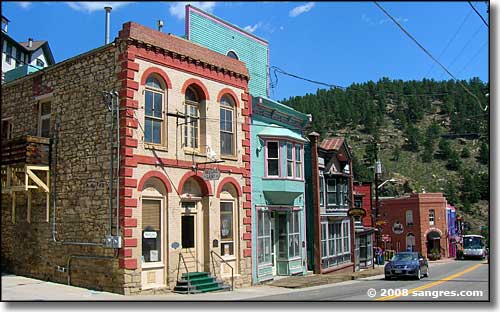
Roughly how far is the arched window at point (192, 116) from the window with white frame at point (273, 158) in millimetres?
4521

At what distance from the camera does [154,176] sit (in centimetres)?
1683

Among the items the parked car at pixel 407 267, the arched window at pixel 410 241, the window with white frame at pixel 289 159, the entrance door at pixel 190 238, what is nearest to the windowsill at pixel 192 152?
the entrance door at pixel 190 238

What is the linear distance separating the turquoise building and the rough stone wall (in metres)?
4.78

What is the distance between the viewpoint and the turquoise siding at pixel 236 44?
68.4ft

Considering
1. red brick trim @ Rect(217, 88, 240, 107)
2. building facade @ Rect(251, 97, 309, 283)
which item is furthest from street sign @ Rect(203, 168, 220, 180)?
building facade @ Rect(251, 97, 309, 283)

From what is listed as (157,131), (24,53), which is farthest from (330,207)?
(24,53)

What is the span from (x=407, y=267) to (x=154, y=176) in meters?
12.3

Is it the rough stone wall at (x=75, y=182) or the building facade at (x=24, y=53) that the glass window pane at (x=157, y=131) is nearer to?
the rough stone wall at (x=75, y=182)

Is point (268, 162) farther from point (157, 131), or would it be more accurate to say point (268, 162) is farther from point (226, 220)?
point (157, 131)

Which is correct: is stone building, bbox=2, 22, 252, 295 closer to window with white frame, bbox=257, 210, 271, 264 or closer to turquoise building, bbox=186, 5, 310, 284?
window with white frame, bbox=257, 210, 271, 264

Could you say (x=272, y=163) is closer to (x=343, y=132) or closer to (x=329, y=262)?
(x=329, y=262)

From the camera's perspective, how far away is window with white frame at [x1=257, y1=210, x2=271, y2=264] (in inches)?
858

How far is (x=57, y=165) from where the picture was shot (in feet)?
58.1

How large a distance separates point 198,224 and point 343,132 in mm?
16570
